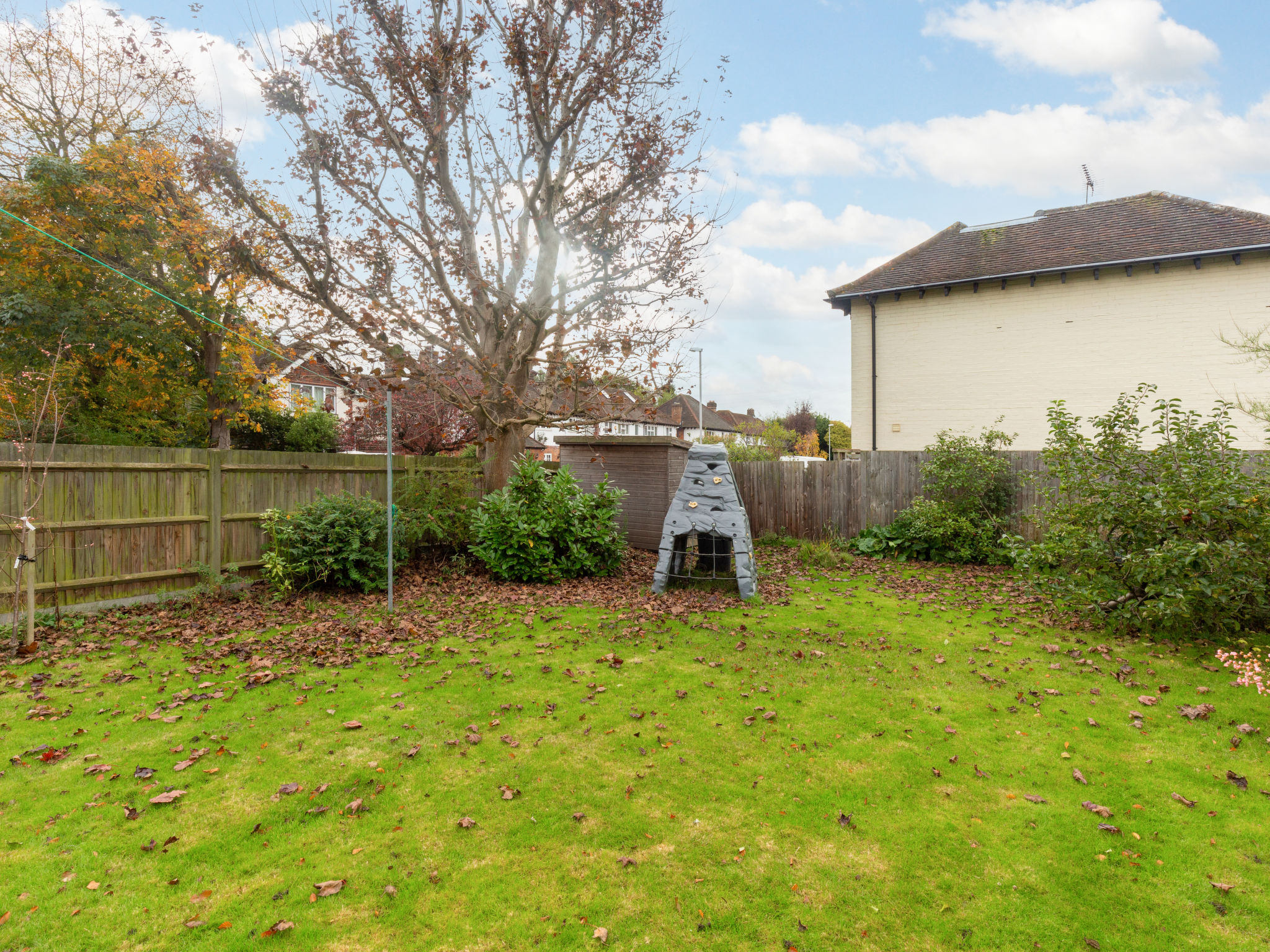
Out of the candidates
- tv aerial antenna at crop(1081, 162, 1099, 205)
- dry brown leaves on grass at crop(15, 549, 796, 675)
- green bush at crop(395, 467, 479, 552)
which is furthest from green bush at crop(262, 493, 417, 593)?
tv aerial antenna at crop(1081, 162, 1099, 205)

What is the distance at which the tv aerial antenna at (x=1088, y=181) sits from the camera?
53.2ft

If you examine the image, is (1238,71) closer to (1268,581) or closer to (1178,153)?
(1178,153)

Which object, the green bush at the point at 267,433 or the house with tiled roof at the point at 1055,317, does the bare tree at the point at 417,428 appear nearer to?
the green bush at the point at 267,433

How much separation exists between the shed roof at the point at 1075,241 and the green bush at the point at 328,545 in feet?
41.0

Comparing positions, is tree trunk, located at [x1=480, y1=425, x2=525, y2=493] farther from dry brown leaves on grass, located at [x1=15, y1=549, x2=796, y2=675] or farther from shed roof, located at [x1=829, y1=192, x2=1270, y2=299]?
shed roof, located at [x1=829, y1=192, x2=1270, y2=299]

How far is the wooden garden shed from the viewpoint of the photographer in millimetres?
10953

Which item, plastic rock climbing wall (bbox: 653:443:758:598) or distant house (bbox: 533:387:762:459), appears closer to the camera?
plastic rock climbing wall (bbox: 653:443:758:598)

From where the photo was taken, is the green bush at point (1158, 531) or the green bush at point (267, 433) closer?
the green bush at point (1158, 531)

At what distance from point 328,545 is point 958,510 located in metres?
10.2

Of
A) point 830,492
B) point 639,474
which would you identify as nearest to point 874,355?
point 830,492

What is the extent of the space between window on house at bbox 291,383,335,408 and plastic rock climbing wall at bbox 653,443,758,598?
11874 mm

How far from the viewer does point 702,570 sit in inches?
363

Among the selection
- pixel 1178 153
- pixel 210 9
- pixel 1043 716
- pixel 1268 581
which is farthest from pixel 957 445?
pixel 210 9

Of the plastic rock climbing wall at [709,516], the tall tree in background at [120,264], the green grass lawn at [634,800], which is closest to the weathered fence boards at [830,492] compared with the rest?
the plastic rock climbing wall at [709,516]
